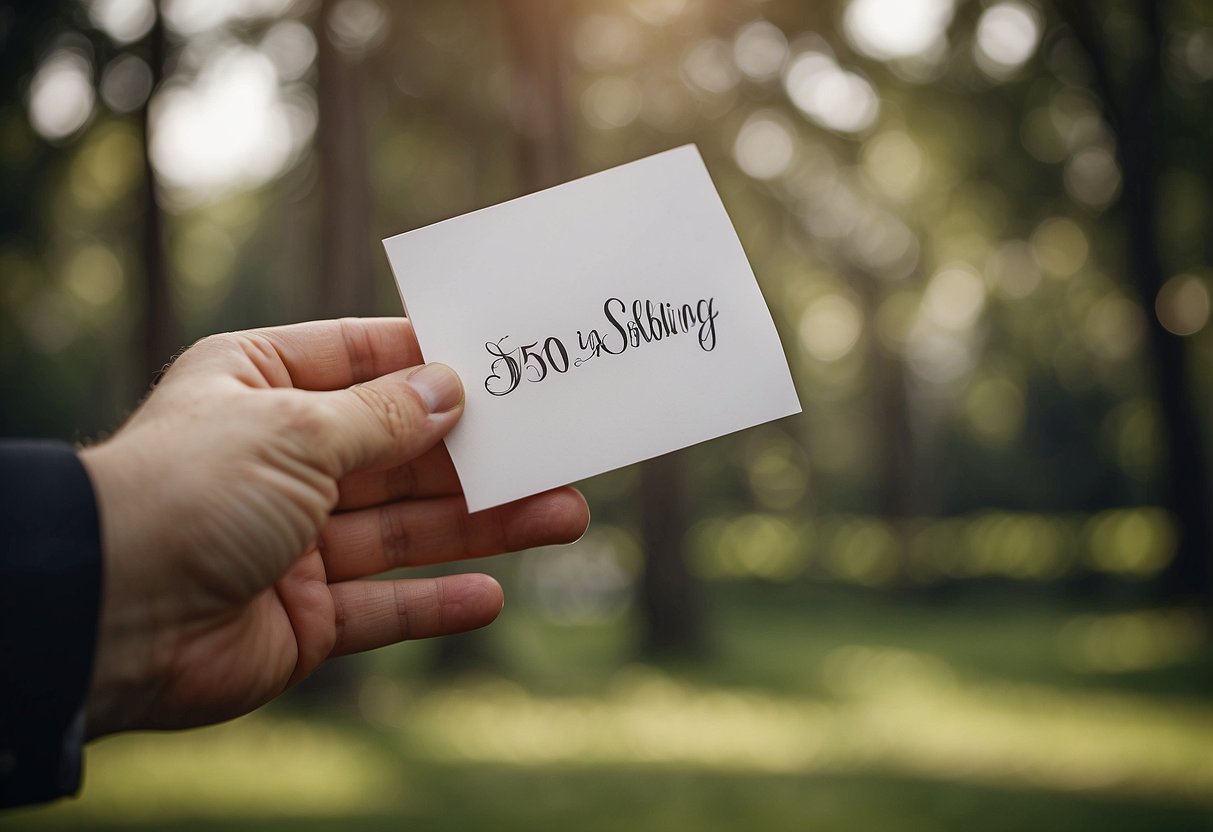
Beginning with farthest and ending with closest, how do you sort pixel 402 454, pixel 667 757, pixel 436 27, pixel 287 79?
pixel 436 27, pixel 287 79, pixel 667 757, pixel 402 454

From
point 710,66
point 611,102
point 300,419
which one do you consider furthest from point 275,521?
point 611,102

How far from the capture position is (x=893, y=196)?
40.2ft

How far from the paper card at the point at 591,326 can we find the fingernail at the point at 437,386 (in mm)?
39

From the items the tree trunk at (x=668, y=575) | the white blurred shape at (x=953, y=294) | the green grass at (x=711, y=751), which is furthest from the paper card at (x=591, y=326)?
the white blurred shape at (x=953, y=294)

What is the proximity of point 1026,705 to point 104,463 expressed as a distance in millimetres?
8075

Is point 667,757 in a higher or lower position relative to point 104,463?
lower

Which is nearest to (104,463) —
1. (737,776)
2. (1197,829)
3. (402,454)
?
(402,454)

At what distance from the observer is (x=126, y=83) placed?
7.63 metres

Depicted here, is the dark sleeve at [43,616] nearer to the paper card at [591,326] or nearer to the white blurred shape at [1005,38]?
the paper card at [591,326]

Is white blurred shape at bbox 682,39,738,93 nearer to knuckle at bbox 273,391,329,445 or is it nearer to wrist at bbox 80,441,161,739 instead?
knuckle at bbox 273,391,329,445

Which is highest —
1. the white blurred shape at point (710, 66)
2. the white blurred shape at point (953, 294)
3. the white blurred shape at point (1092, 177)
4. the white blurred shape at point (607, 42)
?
the white blurred shape at point (607, 42)

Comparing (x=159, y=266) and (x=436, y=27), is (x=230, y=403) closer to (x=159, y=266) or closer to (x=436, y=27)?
(x=159, y=266)

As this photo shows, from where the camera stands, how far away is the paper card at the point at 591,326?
6.32ft

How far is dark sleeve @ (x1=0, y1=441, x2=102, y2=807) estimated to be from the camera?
1.42m
